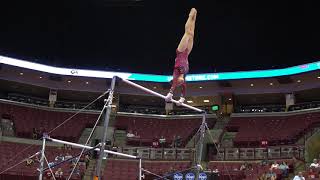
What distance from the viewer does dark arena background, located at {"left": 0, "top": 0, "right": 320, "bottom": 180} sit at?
94.5 feet

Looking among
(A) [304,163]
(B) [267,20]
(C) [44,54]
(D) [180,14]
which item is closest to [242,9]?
(B) [267,20]

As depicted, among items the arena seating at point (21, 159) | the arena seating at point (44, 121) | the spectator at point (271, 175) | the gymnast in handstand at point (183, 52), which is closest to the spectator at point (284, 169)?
the spectator at point (271, 175)

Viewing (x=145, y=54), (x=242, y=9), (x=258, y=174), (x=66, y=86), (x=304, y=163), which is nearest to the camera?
(x=258, y=174)

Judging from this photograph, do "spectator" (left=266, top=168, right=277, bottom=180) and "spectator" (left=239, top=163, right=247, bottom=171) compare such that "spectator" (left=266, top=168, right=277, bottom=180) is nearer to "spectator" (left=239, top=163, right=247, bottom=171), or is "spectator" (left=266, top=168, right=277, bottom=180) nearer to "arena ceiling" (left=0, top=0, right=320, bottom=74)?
"spectator" (left=239, top=163, right=247, bottom=171)

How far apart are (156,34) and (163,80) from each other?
3.99 metres

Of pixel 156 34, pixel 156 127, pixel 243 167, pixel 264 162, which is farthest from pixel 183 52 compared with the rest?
pixel 156 127

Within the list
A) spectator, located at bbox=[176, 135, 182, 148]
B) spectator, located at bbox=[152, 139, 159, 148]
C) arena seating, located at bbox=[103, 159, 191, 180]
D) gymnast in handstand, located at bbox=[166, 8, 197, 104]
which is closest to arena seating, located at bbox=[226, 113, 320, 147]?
spectator, located at bbox=[176, 135, 182, 148]

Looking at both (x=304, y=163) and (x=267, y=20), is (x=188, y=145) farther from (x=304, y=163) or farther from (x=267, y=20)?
(x=267, y=20)

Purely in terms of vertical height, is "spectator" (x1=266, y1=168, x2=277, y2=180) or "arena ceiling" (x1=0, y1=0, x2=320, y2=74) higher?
"arena ceiling" (x1=0, y1=0, x2=320, y2=74)

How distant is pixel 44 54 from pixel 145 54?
7.77 meters

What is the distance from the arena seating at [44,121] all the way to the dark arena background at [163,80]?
3.2 inches

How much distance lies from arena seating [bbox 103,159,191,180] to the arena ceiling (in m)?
8.49

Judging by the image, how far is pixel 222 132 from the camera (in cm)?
3259

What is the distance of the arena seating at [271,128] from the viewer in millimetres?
29625
